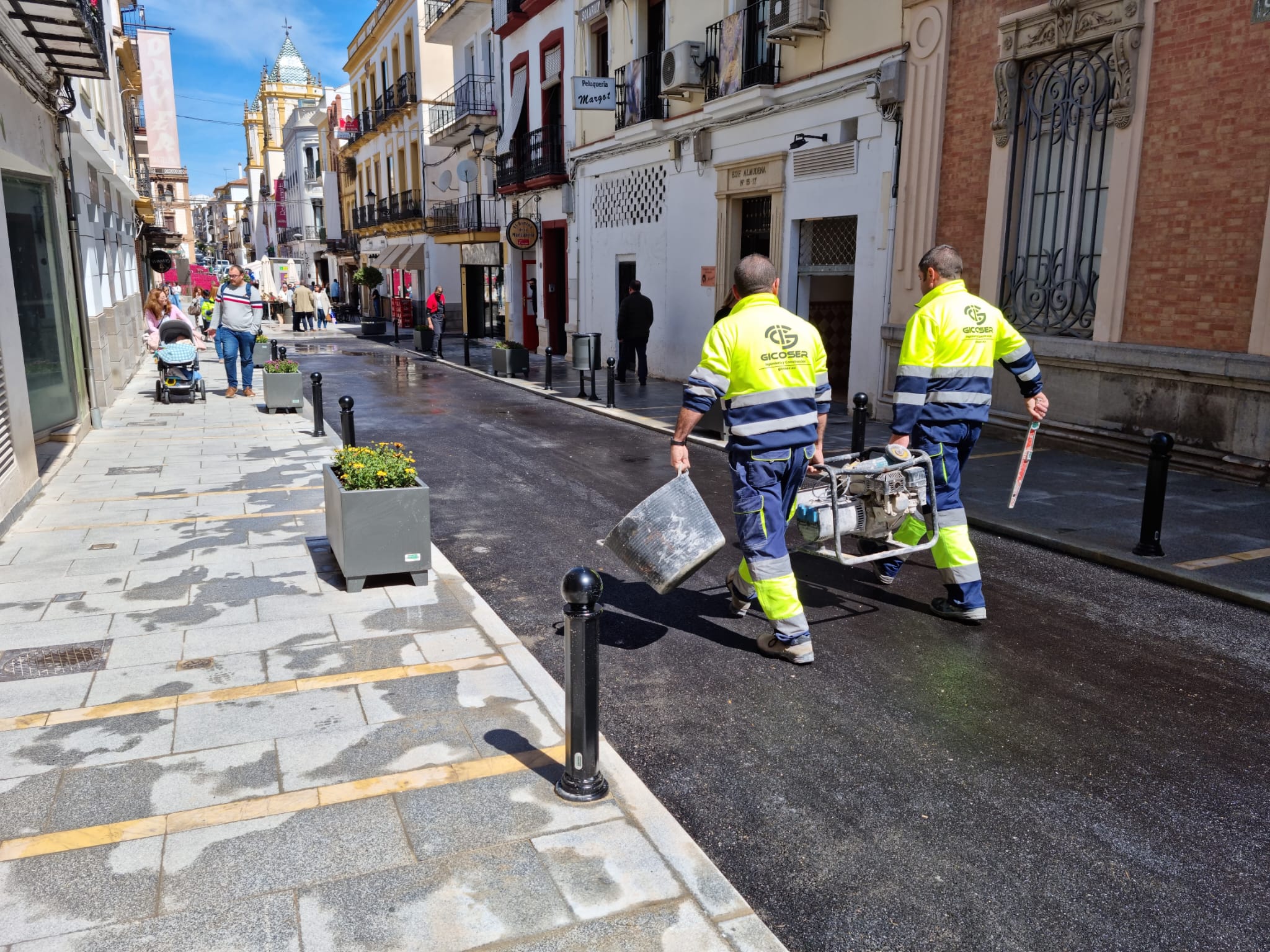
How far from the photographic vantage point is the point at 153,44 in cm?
3553

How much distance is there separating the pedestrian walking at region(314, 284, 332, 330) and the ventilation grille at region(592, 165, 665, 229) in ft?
60.8

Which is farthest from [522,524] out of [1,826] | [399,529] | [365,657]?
[1,826]

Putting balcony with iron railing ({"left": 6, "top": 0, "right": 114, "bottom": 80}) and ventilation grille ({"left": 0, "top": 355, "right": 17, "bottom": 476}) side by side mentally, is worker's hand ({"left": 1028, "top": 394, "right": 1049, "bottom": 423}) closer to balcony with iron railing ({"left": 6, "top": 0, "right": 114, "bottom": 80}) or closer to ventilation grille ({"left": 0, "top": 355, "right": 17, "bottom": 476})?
ventilation grille ({"left": 0, "top": 355, "right": 17, "bottom": 476})

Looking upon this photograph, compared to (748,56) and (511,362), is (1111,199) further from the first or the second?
(511,362)

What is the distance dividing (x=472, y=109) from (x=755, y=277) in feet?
86.2

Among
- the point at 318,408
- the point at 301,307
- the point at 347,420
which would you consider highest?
the point at 301,307

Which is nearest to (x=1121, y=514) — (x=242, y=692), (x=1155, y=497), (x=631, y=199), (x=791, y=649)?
(x=1155, y=497)

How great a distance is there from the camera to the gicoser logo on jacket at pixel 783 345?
4.76m

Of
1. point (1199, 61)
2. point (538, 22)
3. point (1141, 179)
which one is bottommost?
point (1141, 179)

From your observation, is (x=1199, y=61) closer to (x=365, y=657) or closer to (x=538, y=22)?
(x=365, y=657)

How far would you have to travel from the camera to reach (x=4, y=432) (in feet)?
25.2

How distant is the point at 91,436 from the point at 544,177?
1402 cm

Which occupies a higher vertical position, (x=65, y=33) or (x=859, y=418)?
(x=65, y=33)

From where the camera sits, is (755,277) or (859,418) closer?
(755,277)
